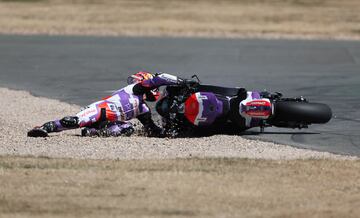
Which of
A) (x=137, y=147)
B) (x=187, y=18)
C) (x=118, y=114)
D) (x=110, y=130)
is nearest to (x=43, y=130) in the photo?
(x=110, y=130)

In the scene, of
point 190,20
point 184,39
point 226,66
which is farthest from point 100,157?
point 190,20

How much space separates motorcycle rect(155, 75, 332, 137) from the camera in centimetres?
1301

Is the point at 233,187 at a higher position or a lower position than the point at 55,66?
higher

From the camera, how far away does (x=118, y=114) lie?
43.3 feet

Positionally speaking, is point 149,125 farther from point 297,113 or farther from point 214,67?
point 214,67

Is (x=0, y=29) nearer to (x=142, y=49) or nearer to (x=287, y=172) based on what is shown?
(x=142, y=49)

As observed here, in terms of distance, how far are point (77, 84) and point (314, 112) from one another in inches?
322

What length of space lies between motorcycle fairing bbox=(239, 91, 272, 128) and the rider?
928 millimetres

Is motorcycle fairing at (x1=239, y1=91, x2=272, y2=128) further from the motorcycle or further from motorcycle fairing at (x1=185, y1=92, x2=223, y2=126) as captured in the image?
motorcycle fairing at (x1=185, y1=92, x2=223, y2=126)

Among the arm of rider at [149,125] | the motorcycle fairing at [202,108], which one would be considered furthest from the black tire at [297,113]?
the arm of rider at [149,125]

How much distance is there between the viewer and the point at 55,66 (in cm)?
2438

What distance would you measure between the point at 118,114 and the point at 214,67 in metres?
10.7

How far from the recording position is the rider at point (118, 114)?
1297 centimetres

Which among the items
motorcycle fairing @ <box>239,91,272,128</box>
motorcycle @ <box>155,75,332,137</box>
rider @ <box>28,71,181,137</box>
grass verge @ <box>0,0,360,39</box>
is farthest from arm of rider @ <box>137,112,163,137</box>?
grass verge @ <box>0,0,360,39</box>
